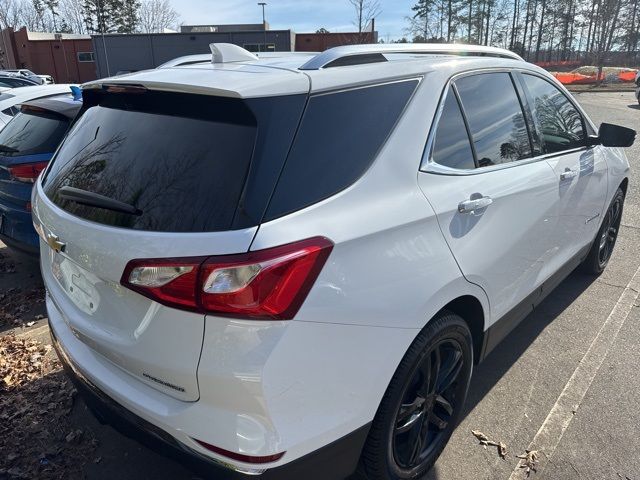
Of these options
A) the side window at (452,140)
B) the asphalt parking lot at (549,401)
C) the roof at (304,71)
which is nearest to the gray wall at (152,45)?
the asphalt parking lot at (549,401)

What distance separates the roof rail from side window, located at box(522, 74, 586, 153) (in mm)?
489

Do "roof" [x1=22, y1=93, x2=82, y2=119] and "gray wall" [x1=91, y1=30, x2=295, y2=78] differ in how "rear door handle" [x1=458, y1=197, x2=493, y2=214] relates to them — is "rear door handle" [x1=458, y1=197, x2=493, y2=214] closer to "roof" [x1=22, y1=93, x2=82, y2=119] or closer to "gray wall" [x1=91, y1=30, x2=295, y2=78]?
"roof" [x1=22, y1=93, x2=82, y2=119]

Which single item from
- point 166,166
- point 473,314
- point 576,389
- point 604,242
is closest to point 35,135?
point 166,166

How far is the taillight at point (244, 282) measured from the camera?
1.53 meters

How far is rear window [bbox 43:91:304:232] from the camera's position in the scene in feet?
5.35

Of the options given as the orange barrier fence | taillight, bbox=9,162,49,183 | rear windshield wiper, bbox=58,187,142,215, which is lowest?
the orange barrier fence

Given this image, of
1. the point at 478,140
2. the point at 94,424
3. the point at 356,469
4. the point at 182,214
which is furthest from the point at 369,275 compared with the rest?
the point at 94,424

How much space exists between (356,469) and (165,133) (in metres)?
1.53

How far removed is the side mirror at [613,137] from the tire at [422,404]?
2.29m

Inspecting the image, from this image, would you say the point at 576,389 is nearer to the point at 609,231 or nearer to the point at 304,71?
the point at 609,231

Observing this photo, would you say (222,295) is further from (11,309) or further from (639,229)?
(639,229)

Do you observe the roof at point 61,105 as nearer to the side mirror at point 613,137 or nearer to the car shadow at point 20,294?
the car shadow at point 20,294

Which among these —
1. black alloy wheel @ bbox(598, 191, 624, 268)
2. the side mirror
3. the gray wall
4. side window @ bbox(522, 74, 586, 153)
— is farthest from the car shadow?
the gray wall

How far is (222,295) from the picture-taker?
1.53 m
